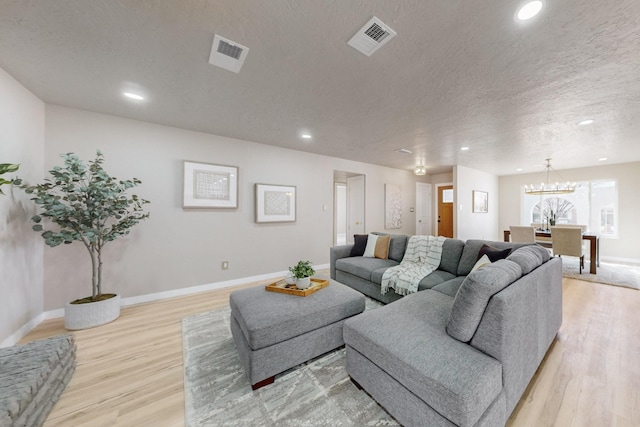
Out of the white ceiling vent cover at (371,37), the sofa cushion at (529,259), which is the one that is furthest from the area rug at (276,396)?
the white ceiling vent cover at (371,37)

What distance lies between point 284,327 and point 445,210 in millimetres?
7306

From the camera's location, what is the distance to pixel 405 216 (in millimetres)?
6434

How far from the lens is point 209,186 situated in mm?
3402

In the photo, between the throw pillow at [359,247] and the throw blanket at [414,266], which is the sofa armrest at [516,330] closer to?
the throw blanket at [414,266]

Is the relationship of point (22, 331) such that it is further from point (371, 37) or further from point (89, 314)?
point (371, 37)

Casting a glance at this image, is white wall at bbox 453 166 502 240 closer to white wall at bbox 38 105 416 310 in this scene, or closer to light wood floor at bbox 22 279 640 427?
light wood floor at bbox 22 279 640 427

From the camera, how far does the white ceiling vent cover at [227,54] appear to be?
62.8 inches

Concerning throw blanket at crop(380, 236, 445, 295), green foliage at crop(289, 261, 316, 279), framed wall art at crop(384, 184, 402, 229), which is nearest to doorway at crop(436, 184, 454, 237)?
framed wall art at crop(384, 184, 402, 229)

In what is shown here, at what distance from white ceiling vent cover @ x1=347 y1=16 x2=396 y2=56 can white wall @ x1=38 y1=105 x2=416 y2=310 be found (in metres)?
2.65

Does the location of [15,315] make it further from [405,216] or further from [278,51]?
[405,216]

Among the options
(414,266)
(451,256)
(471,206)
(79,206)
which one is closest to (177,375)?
(79,206)

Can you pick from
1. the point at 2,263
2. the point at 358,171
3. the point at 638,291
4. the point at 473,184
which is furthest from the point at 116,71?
the point at 473,184

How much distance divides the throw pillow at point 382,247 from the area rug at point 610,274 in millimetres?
3521

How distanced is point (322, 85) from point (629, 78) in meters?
2.71
